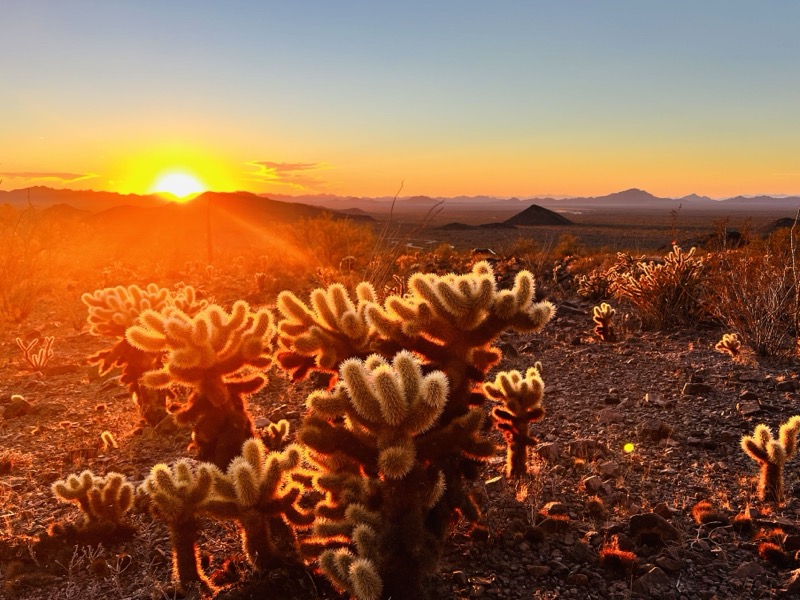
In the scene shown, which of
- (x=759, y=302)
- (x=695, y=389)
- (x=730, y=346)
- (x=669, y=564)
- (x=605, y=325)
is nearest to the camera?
(x=669, y=564)

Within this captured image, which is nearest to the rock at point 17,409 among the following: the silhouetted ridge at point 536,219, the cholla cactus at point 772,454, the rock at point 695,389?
the cholla cactus at point 772,454

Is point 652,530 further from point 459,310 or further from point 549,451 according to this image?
point 459,310

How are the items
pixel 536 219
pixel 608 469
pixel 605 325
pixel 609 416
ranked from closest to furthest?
pixel 608 469 → pixel 609 416 → pixel 605 325 → pixel 536 219

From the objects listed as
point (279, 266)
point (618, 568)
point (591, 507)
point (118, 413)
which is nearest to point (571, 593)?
point (618, 568)

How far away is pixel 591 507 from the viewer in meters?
3.76

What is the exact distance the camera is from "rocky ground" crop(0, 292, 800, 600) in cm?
308

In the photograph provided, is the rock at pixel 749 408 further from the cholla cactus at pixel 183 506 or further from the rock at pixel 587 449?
the cholla cactus at pixel 183 506

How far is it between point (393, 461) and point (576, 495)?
205cm

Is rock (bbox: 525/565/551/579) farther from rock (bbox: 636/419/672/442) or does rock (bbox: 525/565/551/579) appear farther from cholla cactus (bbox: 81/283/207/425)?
cholla cactus (bbox: 81/283/207/425)

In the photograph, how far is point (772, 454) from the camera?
12.1ft

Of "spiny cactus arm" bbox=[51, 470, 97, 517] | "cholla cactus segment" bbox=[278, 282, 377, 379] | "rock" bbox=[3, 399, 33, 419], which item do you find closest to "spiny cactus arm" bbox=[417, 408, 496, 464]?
"cholla cactus segment" bbox=[278, 282, 377, 379]

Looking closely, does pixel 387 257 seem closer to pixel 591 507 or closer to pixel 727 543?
pixel 591 507

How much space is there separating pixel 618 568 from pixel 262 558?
6.37 ft

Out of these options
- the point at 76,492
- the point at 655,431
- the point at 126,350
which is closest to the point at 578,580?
the point at 655,431
